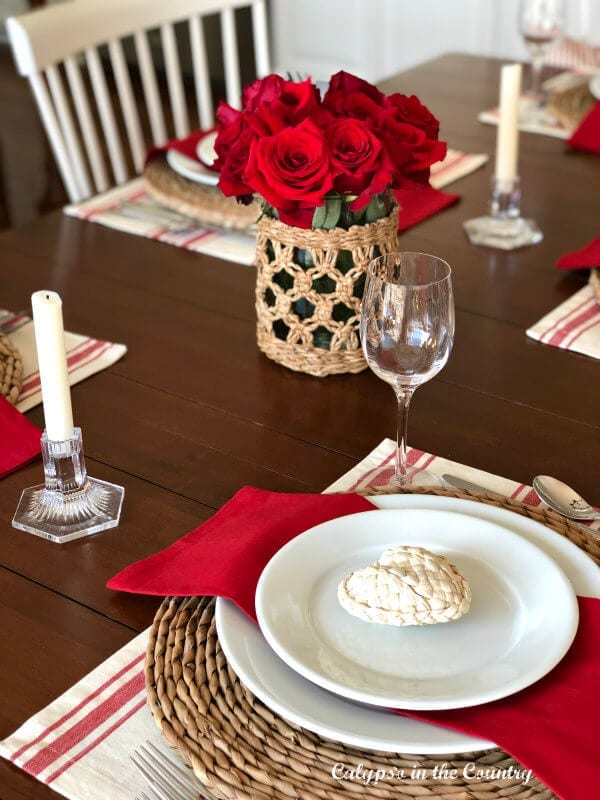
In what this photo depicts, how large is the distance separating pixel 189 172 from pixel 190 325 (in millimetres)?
347

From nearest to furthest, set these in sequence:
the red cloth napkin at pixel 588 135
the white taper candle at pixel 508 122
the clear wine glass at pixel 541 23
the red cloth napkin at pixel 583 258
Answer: the red cloth napkin at pixel 583 258
the white taper candle at pixel 508 122
the red cloth napkin at pixel 588 135
the clear wine glass at pixel 541 23

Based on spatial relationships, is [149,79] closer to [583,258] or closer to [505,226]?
[505,226]

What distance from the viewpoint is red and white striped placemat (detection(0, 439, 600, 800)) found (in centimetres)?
63

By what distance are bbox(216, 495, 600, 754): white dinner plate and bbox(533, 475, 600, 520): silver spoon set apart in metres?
0.11

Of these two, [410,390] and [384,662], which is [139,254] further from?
[384,662]

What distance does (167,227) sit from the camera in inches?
57.0

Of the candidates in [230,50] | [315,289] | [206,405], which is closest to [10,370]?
[206,405]

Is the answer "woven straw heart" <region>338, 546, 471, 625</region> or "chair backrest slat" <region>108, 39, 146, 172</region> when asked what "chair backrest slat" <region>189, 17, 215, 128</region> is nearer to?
"chair backrest slat" <region>108, 39, 146, 172</region>

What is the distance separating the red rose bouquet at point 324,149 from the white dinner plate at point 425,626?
0.34m

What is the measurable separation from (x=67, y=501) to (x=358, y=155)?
40cm

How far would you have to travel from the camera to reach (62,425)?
86 cm

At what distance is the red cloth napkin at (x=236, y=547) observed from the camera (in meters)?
0.74

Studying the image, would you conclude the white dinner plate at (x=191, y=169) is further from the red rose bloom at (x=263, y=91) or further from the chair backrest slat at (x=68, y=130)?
the red rose bloom at (x=263, y=91)

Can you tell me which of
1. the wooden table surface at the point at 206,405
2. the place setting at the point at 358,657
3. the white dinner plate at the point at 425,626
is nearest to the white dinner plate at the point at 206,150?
the wooden table surface at the point at 206,405
